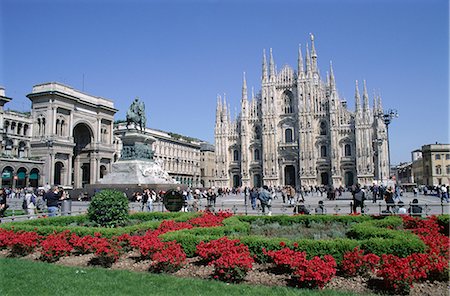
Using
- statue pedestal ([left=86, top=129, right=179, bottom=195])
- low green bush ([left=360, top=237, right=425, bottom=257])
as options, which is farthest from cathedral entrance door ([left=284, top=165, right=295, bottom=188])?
low green bush ([left=360, top=237, right=425, bottom=257])

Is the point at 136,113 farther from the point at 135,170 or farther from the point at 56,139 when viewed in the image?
the point at 56,139

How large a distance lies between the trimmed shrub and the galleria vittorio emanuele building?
5467 centimetres

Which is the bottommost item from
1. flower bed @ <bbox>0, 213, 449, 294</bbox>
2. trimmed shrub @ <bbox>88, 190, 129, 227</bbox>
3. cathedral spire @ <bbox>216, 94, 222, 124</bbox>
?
flower bed @ <bbox>0, 213, 449, 294</bbox>

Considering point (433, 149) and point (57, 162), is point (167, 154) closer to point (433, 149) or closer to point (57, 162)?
point (57, 162)

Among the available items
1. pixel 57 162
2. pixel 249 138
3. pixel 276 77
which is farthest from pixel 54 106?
pixel 276 77

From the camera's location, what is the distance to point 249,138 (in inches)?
2776

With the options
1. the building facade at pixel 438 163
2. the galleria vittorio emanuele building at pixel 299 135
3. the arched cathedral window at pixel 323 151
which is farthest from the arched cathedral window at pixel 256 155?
the building facade at pixel 438 163

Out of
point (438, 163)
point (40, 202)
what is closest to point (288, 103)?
point (438, 163)

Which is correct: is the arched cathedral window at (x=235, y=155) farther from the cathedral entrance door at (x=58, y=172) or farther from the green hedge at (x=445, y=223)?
the green hedge at (x=445, y=223)

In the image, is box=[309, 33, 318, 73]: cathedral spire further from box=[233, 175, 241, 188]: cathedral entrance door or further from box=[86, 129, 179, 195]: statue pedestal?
box=[86, 129, 179, 195]: statue pedestal

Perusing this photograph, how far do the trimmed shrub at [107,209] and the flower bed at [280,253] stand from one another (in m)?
2.40

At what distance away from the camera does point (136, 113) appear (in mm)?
32750

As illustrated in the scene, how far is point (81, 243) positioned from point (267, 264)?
4.72m

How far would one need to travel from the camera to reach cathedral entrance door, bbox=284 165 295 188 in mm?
69062
